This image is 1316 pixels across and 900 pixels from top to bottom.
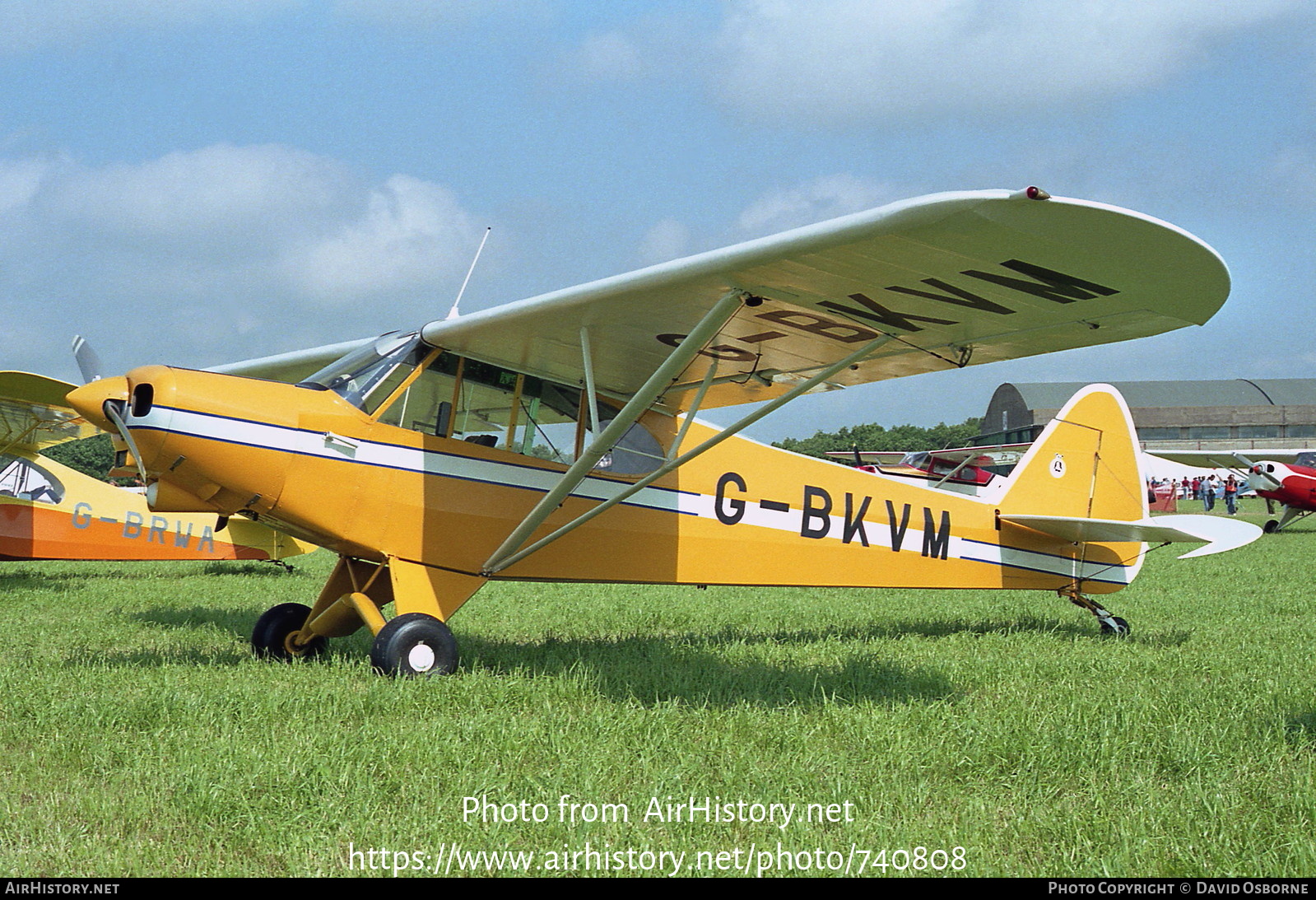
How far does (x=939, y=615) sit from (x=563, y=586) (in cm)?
548

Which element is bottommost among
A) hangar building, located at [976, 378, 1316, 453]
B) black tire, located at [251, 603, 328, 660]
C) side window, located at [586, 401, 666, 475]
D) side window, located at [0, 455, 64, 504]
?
black tire, located at [251, 603, 328, 660]

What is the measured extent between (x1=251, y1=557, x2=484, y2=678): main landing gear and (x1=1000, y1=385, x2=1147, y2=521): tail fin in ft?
17.4

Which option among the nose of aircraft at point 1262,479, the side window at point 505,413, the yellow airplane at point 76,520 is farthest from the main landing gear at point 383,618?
the nose of aircraft at point 1262,479

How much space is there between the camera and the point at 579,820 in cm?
312

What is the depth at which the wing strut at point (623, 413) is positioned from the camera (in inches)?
197

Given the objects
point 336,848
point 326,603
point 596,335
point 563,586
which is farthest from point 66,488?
point 336,848

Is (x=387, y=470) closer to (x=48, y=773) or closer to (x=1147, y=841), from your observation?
(x=48, y=773)

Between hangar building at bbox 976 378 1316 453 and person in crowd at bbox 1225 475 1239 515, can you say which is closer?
person in crowd at bbox 1225 475 1239 515

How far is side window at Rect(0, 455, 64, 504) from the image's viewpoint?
12500 mm

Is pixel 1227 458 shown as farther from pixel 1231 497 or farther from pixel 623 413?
pixel 623 413

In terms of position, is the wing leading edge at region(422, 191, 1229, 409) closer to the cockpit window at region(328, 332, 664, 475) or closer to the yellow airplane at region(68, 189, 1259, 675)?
the yellow airplane at region(68, 189, 1259, 675)

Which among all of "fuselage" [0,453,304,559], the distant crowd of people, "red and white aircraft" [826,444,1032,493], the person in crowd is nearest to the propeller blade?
"fuselage" [0,453,304,559]

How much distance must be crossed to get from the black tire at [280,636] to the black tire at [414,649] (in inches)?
52.5

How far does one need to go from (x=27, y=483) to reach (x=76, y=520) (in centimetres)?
77
